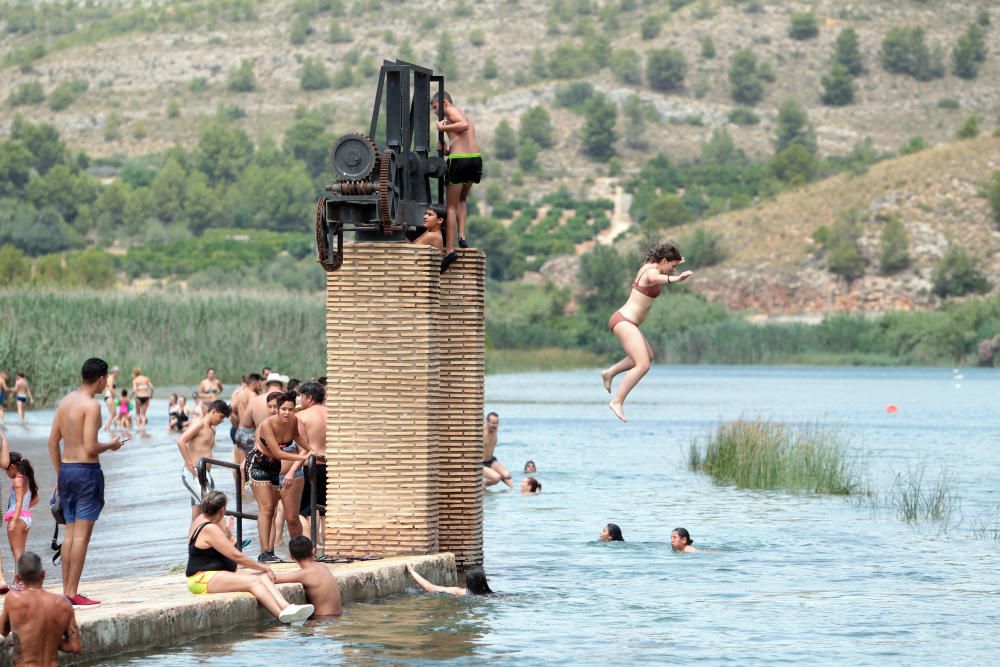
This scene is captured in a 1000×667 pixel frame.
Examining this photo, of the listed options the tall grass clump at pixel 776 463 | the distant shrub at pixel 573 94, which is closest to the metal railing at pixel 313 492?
the tall grass clump at pixel 776 463

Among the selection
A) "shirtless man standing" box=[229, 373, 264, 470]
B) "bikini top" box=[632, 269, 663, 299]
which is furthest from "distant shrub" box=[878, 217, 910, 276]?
"bikini top" box=[632, 269, 663, 299]

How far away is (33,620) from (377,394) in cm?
603

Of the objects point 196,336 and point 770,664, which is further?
point 196,336

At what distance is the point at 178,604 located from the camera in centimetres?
1445

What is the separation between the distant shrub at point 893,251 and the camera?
120938mm

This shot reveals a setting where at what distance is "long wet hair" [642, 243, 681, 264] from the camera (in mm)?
14914

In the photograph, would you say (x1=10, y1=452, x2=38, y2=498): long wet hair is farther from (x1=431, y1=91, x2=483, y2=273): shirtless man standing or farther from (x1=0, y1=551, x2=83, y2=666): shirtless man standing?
(x1=431, y1=91, x2=483, y2=273): shirtless man standing

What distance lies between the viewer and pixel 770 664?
16062 mm

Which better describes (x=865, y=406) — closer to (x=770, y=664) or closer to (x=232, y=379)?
(x=232, y=379)

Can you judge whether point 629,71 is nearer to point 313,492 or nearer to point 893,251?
point 893,251

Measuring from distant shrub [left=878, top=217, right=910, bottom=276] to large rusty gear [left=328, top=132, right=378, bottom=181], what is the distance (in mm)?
107263

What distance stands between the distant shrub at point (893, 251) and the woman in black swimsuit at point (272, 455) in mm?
106639

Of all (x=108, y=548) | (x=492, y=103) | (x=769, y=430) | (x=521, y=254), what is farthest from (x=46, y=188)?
(x=108, y=548)

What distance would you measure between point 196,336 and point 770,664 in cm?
4892
